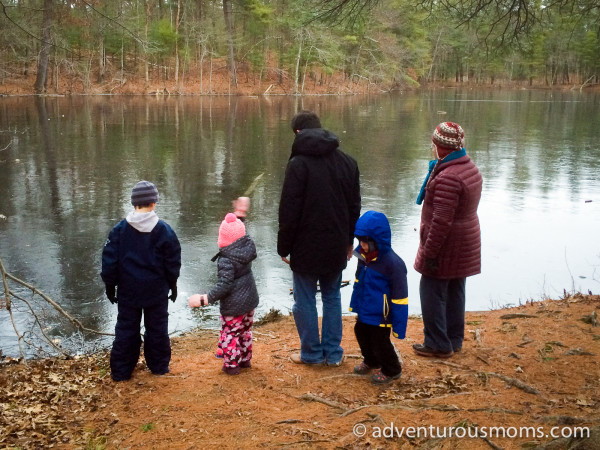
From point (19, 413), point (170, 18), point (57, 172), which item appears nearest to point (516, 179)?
point (57, 172)

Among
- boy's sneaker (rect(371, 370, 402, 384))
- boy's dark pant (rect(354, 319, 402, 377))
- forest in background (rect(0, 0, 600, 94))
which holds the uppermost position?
forest in background (rect(0, 0, 600, 94))

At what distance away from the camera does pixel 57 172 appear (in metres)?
14.3

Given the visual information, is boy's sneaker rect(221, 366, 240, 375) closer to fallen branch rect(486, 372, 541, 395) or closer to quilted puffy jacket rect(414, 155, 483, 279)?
quilted puffy jacket rect(414, 155, 483, 279)

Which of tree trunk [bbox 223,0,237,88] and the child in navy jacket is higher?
tree trunk [bbox 223,0,237,88]

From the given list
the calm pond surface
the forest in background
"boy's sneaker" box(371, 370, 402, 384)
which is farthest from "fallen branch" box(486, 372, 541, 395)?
the forest in background

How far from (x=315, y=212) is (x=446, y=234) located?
3.24 feet

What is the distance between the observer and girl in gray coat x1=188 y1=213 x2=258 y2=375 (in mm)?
4441

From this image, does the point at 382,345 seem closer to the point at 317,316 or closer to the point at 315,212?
the point at 317,316

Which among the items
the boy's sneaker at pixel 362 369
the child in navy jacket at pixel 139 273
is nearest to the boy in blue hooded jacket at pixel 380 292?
the boy's sneaker at pixel 362 369

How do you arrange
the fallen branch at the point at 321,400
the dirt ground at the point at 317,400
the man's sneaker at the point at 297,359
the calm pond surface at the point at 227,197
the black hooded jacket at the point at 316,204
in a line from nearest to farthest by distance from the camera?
the dirt ground at the point at 317,400
the fallen branch at the point at 321,400
the black hooded jacket at the point at 316,204
the man's sneaker at the point at 297,359
the calm pond surface at the point at 227,197

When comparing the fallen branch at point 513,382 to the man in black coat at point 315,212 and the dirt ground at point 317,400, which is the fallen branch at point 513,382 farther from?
the man in black coat at point 315,212

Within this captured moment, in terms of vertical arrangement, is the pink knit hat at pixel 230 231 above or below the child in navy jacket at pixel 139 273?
above

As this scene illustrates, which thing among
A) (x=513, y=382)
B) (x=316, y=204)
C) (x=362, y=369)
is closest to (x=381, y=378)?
(x=362, y=369)

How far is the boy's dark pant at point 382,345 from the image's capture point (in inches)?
169
